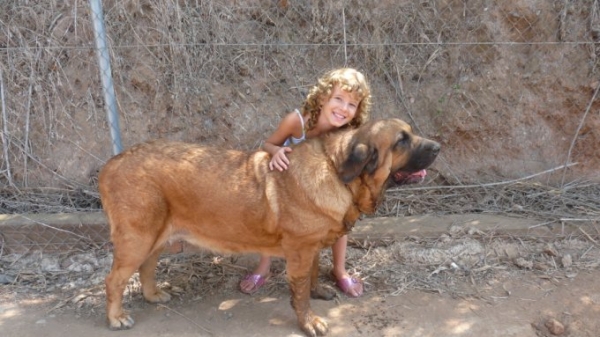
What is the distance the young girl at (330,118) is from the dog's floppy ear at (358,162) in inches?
17.2

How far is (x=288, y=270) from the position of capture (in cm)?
358

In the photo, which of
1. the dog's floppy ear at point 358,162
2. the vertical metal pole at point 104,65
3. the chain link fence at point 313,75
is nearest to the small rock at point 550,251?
the chain link fence at point 313,75

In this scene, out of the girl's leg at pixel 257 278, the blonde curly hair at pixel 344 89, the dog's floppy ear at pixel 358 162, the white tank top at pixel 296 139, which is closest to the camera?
the dog's floppy ear at pixel 358 162

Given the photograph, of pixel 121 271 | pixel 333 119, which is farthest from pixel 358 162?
pixel 121 271

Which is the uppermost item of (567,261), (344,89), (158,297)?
(344,89)

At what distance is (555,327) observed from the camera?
141 inches

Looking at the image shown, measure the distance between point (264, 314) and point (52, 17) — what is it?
4.27 meters

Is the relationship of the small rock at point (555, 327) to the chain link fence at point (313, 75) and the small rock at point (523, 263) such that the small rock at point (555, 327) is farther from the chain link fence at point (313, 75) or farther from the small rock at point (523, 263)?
the chain link fence at point (313, 75)

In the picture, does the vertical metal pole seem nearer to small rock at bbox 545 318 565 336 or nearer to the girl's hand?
the girl's hand

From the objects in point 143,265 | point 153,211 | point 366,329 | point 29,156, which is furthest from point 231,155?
point 29,156

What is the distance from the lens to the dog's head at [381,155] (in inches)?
129

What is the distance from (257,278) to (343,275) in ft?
2.43

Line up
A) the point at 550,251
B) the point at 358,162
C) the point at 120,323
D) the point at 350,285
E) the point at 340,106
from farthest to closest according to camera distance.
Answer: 1. the point at 550,251
2. the point at 350,285
3. the point at 120,323
4. the point at 340,106
5. the point at 358,162

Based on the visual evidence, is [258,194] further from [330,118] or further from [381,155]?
[381,155]
